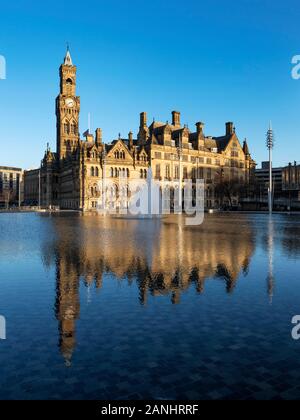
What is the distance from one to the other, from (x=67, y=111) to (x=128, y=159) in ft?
97.5

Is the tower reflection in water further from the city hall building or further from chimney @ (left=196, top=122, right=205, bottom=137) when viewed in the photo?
chimney @ (left=196, top=122, right=205, bottom=137)

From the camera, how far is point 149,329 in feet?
28.0

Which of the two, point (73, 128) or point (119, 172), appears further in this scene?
point (73, 128)

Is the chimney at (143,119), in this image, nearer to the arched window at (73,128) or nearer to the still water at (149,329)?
the arched window at (73,128)

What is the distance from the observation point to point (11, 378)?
615 cm

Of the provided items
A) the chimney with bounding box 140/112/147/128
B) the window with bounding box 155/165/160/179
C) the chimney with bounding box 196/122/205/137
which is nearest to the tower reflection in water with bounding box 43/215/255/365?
the window with bounding box 155/165/160/179

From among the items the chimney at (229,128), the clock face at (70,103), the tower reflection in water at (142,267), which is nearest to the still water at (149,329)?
the tower reflection in water at (142,267)

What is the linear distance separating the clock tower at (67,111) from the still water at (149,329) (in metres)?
102

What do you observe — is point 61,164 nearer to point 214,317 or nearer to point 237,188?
point 237,188

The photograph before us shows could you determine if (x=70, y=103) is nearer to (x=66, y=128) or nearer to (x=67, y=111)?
(x=67, y=111)

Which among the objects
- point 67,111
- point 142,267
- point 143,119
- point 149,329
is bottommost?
point 149,329

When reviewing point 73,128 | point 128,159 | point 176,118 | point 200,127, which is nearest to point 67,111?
point 73,128
